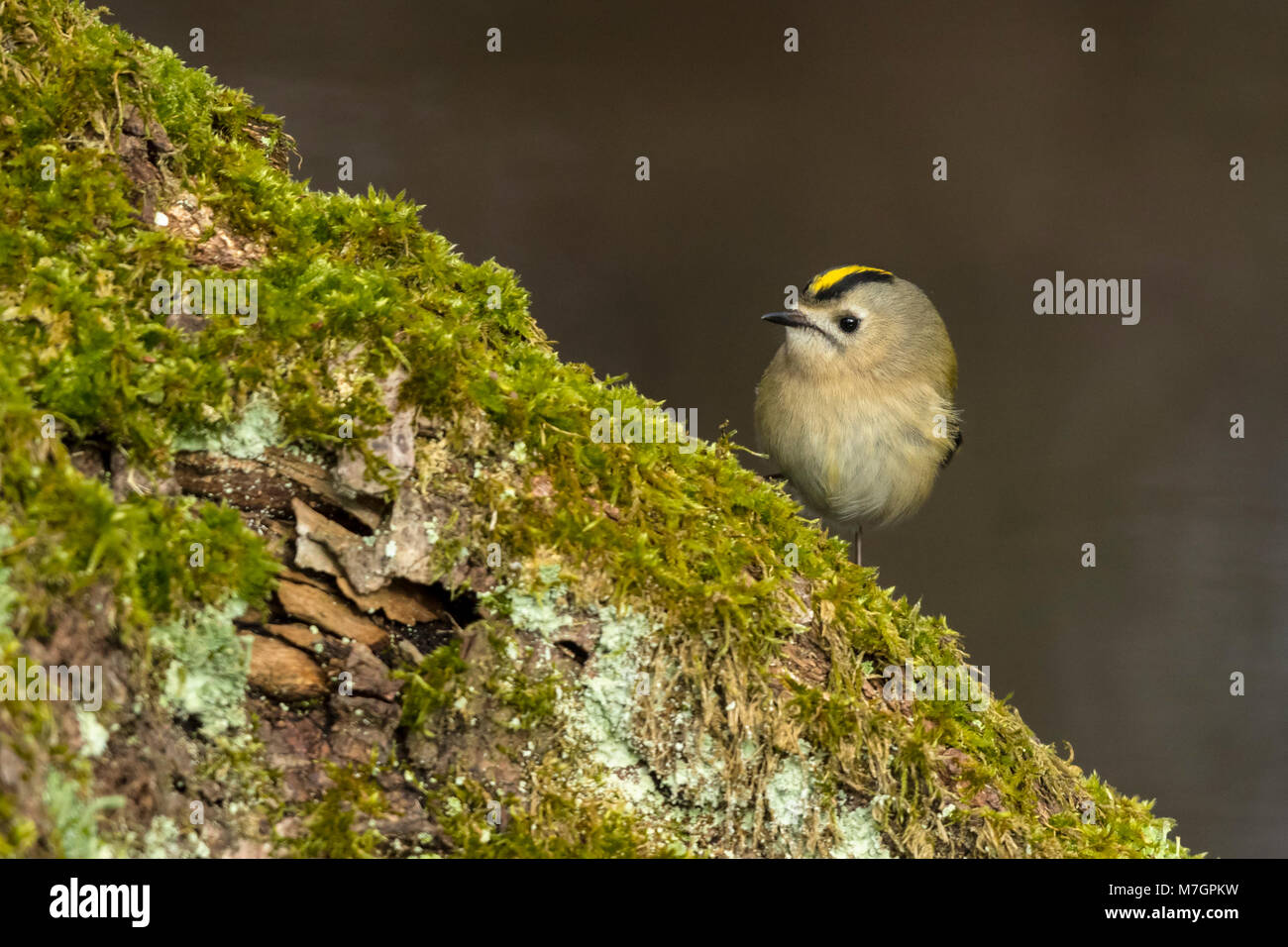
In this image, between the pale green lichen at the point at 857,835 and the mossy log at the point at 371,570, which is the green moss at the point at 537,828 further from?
the pale green lichen at the point at 857,835

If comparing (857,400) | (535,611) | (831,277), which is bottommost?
(535,611)

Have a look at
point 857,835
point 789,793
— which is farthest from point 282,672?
point 857,835

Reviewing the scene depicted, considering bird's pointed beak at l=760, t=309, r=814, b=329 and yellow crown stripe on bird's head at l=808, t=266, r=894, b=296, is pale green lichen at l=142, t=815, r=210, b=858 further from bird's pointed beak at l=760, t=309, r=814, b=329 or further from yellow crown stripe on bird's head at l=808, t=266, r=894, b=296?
yellow crown stripe on bird's head at l=808, t=266, r=894, b=296

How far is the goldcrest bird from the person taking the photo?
3566mm

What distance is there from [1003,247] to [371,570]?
4969 mm

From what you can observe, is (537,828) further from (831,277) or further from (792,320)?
(831,277)

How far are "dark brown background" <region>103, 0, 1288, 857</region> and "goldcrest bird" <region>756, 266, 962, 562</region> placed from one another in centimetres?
181

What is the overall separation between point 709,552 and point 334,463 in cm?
61

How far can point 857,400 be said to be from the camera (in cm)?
357

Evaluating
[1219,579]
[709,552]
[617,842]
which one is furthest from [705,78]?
[617,842]

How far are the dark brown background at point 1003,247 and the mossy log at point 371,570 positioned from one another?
3573 millimetres

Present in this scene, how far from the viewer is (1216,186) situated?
5844mm

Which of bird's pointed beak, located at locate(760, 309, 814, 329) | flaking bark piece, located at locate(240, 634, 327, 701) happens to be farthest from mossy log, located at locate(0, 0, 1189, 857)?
bird's pointed beak, located at locate(760, 309, 814, 329)
